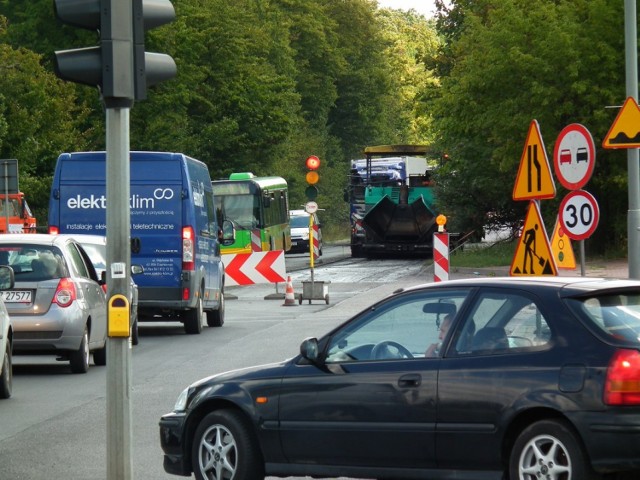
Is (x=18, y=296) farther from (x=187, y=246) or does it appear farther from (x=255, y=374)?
(x=255, y=374)

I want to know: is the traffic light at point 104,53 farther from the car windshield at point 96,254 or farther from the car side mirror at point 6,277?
the car windshield at point 96,254

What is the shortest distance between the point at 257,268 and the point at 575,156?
63.1 feet

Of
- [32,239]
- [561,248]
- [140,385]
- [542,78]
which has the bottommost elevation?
[140,385]

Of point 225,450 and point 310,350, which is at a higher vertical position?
point 310,350

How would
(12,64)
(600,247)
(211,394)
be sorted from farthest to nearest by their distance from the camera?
1. (12,64)
2. (600,247)
3. (211,394)

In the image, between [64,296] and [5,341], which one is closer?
[5,341]

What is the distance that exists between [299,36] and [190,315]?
73.1 metres

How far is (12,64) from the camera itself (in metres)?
53.1

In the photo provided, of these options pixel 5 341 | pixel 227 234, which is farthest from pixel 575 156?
pixel 227 234

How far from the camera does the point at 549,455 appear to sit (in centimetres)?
815

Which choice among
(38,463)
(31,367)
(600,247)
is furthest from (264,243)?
(38,463)

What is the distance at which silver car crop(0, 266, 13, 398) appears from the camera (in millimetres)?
14630

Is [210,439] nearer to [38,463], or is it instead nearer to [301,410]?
[301,410]

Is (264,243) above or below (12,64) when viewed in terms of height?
below
